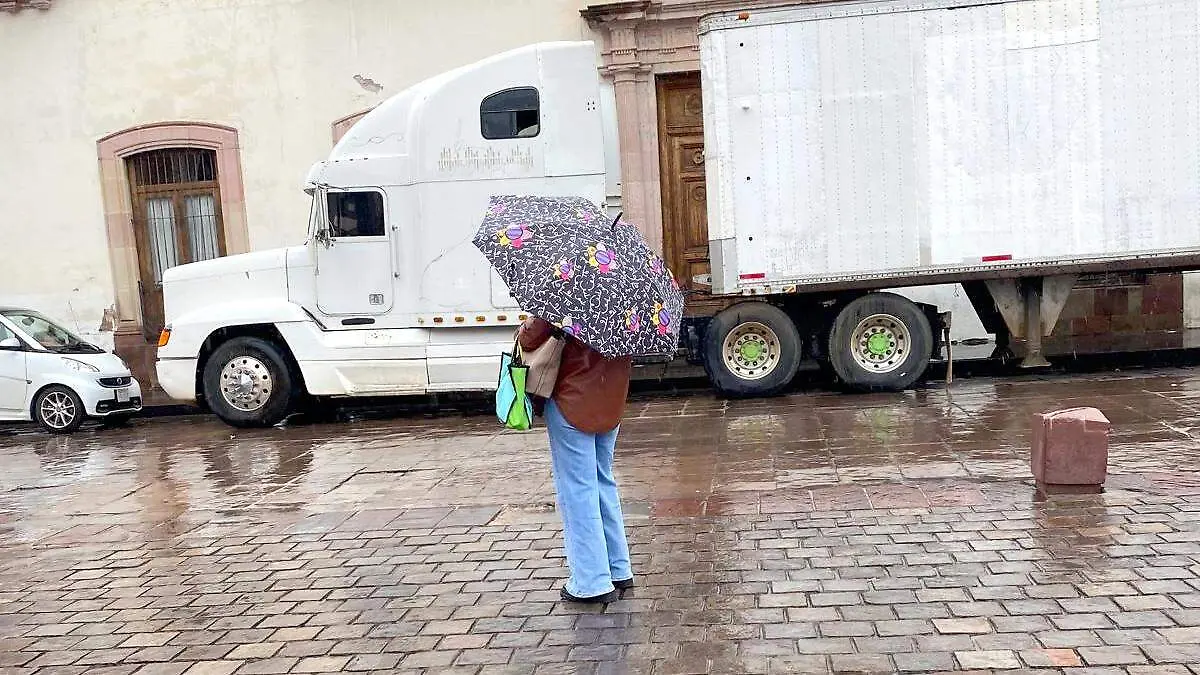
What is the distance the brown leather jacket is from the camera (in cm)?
460

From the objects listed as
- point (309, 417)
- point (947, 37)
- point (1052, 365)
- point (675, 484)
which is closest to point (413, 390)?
point (309, 417)

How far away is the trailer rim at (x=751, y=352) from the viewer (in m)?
11.1

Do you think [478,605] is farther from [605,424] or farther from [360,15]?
[360,15]

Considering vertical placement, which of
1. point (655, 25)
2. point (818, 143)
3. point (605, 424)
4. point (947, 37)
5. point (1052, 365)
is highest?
point (655, 25)

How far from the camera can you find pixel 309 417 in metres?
12.3

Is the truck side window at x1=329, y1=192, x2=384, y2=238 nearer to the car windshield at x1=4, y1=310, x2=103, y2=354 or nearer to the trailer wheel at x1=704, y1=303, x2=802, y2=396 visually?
the trailer wheel at x1=704, y1=303, x2=802, y2=396

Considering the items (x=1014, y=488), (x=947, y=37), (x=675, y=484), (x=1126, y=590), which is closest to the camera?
(x=1126, y=590)

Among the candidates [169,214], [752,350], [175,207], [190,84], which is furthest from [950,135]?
[169,214]

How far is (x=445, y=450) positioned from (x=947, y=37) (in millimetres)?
6338

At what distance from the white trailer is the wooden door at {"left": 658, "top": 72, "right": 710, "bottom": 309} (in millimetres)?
4697

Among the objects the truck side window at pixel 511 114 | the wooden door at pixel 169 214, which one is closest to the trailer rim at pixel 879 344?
the truck side window at pixel 511 114

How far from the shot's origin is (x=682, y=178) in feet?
51.5

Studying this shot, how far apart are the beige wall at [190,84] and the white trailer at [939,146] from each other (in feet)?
18.1

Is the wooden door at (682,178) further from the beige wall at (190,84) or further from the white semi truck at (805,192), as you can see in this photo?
the white semi truck at (805,192)
